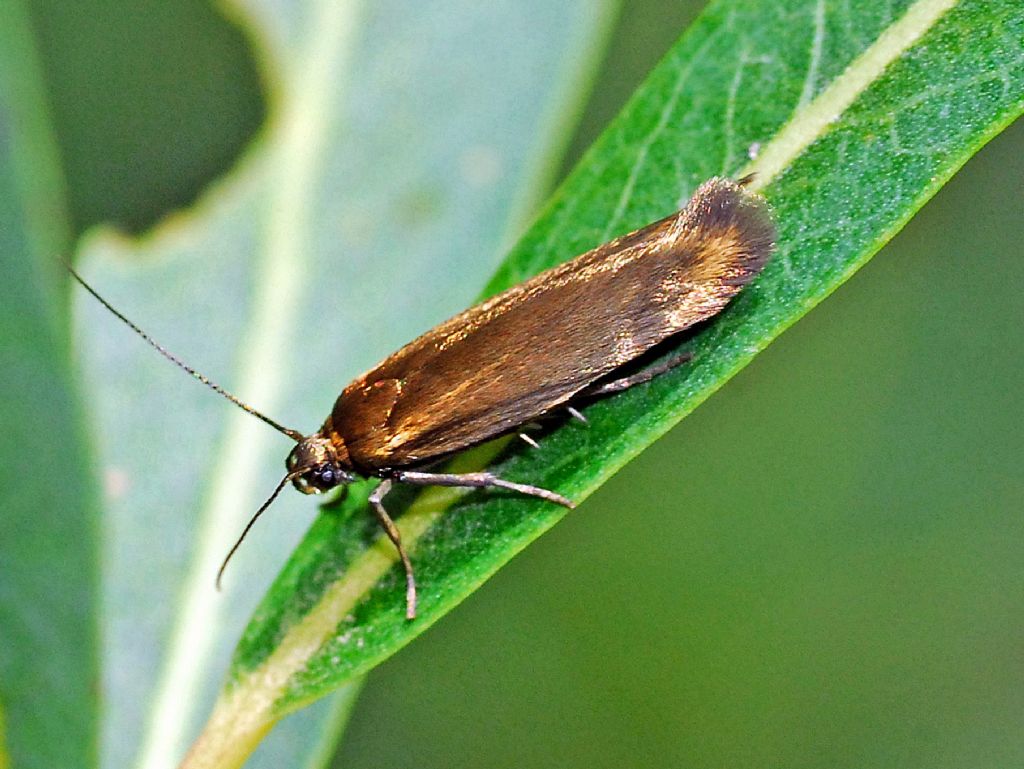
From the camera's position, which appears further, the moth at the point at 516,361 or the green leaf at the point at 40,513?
the moth at the point at 516,361

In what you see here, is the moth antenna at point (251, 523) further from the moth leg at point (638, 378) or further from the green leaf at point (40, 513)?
the moth leg at point (638, 378)

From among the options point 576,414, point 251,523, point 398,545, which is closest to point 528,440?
point 576,414

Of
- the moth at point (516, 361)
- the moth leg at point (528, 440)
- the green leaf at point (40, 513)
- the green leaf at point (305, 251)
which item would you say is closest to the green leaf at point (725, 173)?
the moth at point (516, 361)

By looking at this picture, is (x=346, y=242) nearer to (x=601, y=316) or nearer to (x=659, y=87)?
(x=601, y=316)

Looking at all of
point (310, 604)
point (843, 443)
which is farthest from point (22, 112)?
point (843, 443)

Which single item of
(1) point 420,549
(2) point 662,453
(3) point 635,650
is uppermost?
(2) point 662,453
